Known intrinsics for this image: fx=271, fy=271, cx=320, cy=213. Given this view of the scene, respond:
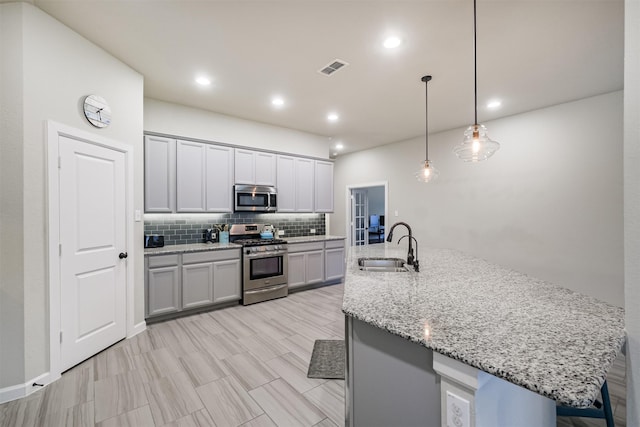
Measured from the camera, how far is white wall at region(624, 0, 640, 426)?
86cm

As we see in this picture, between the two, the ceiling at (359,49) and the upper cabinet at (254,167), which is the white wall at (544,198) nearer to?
the ceiling at (359,49)

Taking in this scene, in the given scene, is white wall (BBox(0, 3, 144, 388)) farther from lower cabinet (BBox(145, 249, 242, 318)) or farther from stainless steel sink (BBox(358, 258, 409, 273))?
stainless steel sink (BBox(358, 258, 409, 273))

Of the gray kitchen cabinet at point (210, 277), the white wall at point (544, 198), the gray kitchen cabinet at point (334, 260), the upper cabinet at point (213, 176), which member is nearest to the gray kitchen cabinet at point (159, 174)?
the upper cabinet at point (213, 176)

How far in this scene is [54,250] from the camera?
7.17 feet

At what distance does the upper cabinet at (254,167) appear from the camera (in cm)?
432

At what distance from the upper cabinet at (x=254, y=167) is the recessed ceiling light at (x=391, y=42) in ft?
8.76

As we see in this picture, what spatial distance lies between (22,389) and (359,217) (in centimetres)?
626

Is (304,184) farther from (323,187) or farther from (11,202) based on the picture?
(11,202)

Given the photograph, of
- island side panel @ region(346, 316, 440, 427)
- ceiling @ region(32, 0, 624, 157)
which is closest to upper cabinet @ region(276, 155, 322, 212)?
ceiling @ region(32, 0, 624, 157)

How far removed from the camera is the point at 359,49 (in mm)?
2568

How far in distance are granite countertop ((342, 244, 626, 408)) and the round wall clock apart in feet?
8.97

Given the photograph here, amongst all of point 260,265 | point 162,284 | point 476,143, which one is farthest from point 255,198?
point 476,143

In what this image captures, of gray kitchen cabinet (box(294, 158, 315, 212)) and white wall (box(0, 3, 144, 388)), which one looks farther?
gray kitchen cabinet (box(294, 158, 315, 212))

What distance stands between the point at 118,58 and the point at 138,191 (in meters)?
1.36
